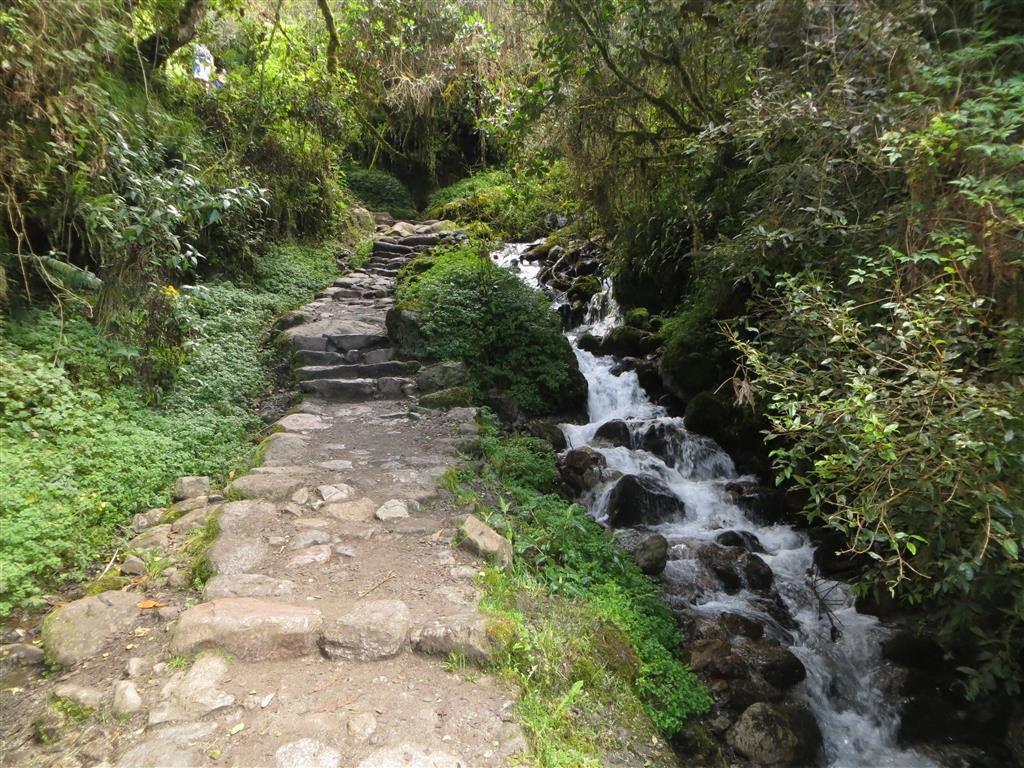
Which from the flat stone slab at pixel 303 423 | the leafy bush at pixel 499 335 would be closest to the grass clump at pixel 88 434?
the flat stone slab at pixel 303 423

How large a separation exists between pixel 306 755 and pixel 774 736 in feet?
9.95

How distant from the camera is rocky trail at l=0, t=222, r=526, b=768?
7.27ft

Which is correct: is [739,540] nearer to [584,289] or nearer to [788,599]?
[788,599]

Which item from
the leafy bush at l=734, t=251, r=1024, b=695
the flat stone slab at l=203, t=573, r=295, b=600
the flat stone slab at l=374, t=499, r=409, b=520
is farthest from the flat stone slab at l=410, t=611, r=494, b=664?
the leafy bush at l=734, t=251, r=1024, b=695

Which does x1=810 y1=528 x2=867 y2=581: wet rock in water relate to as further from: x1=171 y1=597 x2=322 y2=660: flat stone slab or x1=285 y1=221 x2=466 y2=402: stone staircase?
x1=285 y1=221 x2=466 y2=402: stone staircase

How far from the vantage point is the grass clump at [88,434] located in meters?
3.27

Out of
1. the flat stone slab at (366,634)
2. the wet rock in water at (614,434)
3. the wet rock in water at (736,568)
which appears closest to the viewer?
the flat stone slab at (366,634)

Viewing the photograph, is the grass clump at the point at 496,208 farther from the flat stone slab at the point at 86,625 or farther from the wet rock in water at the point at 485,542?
the flat stone slab at the point at 86,625

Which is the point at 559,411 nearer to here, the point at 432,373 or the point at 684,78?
the point at 432,373

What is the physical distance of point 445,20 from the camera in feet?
37.9

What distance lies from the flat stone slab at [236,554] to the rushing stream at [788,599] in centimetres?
336

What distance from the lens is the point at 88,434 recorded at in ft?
13.4

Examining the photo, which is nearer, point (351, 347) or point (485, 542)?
point (485, 542)

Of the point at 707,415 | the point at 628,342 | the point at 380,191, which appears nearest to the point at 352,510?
the point at 707,415
